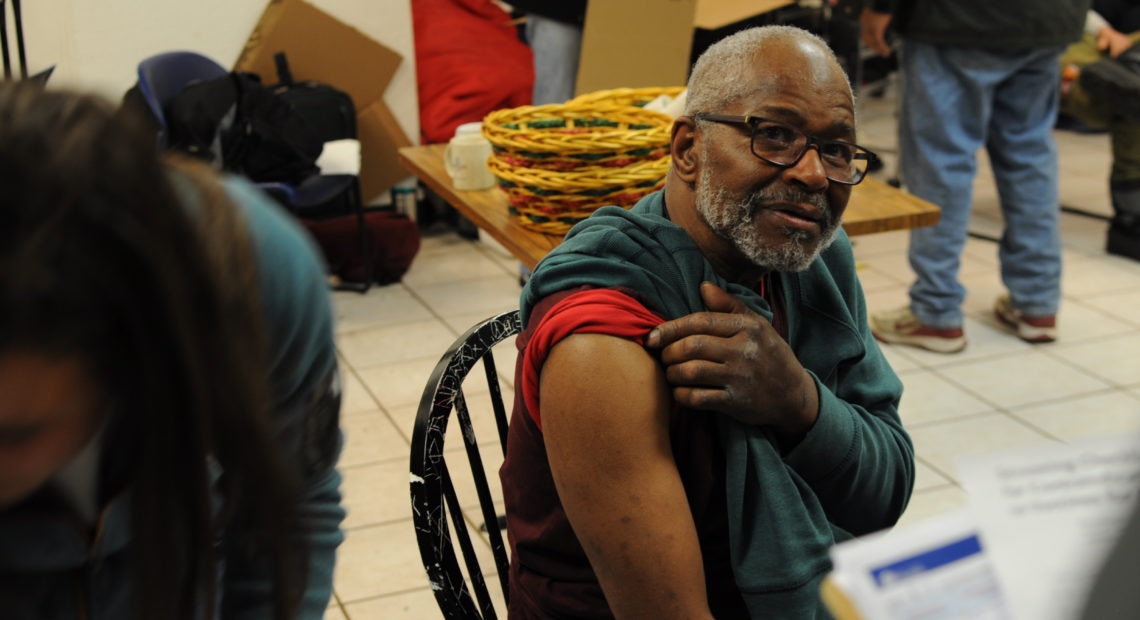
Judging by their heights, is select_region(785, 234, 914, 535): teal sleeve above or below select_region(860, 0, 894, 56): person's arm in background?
above

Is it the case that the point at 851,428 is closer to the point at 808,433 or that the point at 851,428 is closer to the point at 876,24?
the point at 808,433

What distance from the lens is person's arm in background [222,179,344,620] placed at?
0.94 m

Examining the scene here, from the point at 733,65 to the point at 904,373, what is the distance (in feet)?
7.55

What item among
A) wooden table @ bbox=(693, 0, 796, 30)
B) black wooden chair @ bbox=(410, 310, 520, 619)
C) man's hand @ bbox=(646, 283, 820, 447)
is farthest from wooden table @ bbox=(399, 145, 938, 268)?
wooden table @ bbox=(693, 0, 796, 30)

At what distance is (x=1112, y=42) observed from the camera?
4625 millimetres

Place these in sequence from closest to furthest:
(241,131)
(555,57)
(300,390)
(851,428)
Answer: (300,390)
(851,428)
(241,131)
(555,57)

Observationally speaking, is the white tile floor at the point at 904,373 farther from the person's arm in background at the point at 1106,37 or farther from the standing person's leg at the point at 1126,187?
the person's arm in background at the point at 1106,37

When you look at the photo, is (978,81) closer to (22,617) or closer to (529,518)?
(529,518)

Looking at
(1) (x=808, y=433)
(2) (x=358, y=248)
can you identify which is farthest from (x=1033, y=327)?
(1) (x=808, y=433)

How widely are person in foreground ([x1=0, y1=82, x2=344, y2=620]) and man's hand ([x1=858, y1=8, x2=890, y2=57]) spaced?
10.5 feet

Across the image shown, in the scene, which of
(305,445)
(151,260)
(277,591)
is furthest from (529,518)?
(151,260)

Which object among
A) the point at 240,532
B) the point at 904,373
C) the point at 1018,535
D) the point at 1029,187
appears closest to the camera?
the point at 1018,535

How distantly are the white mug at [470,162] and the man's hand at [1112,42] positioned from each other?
2.94m

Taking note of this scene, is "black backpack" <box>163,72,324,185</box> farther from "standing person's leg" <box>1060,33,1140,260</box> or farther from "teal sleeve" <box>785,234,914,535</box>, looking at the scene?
"standing person's leg" <box>1060,33,1140,260</box>
